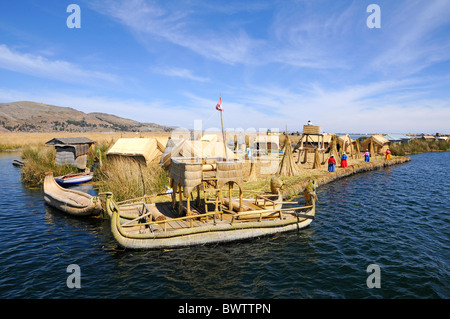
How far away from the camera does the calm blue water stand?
8945 mm

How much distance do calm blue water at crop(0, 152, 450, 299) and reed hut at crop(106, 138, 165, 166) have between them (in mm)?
8096

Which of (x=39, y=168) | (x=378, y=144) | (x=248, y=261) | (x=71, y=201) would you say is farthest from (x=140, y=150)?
(x=378, y=144)

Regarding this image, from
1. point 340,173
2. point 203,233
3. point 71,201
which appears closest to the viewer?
point 203,233

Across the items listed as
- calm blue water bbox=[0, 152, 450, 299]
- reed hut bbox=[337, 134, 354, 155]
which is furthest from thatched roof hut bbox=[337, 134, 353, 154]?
calm blue water bbox=[0, 152, 450, 299]

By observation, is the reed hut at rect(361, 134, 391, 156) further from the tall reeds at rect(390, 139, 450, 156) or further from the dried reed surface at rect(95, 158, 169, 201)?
the dried reed surface at rect(95, 158, 169, 201)

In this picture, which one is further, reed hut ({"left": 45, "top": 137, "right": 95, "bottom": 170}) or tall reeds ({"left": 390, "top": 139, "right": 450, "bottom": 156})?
tall reeds ({"left": 390, "top": 139, "right": 450, "bottom": 156})

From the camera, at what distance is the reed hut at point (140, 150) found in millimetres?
23516

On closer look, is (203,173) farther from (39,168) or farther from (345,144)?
(345,144)

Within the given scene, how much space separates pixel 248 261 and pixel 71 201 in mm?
12604

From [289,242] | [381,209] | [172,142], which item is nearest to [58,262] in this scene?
[289,242]

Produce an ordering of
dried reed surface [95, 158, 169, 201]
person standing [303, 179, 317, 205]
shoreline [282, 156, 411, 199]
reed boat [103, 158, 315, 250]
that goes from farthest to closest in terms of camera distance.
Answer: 1. shoreline [282, 156, 411, 199]
2. dried reed surface [95, 158, 169, 201]
3. person standing [303, 179, 317, 205]
4. reed boat [103, 158, 315, 250]

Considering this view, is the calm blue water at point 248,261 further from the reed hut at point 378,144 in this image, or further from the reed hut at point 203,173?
the reed hut at point 378,144

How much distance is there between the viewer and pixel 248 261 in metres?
11.0

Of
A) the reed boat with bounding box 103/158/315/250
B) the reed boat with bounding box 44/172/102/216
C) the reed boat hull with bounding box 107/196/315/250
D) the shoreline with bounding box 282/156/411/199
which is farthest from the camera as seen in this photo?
the shoreline with bounding box 282/156/411/199
